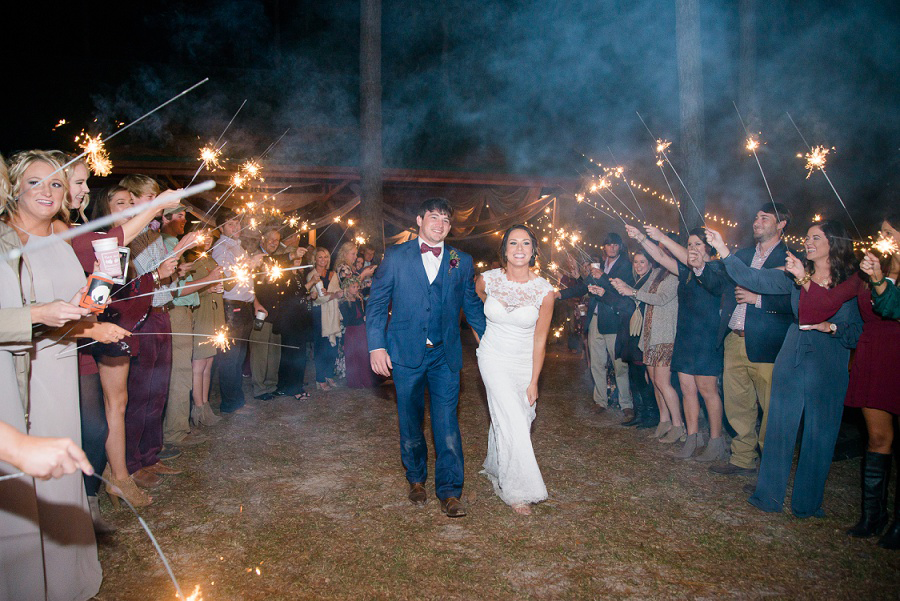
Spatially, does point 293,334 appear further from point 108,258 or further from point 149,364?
point 108,258

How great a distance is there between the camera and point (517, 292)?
428 centimetres

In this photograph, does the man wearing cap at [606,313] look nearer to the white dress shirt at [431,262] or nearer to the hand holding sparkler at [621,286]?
the hand holding sparkler at [621,286]

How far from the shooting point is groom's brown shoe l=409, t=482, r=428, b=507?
421 centimetres

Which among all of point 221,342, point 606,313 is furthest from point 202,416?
point 606,313

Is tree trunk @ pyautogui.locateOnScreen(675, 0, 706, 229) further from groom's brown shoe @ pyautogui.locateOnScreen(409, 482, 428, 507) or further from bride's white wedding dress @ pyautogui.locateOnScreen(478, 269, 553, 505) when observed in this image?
groom's brown shoe @ pyautogui.locateOnScreen(409, 482, 428, 507)

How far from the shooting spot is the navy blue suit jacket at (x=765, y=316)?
450 cm

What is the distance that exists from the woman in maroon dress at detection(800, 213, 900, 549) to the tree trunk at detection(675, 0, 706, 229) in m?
3.82

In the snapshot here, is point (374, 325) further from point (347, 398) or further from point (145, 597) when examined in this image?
point (347, 398)

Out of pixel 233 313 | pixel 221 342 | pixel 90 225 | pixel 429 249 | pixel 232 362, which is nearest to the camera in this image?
pixel 90 225

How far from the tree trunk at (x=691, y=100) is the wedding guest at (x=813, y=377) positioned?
145 inches

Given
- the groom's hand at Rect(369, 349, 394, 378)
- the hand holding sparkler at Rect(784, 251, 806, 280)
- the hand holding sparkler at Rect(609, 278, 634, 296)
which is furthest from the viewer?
the hand holding sparkler at Rect(609, 278, 634, 296)

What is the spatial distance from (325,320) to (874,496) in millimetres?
6797

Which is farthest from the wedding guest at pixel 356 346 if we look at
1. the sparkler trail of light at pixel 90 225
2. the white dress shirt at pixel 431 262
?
the sparkler trail of light at pixel 90 225

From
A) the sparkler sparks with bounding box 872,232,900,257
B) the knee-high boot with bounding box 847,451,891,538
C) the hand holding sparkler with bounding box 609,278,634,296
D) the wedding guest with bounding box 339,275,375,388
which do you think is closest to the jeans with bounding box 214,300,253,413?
the wedding guest with bounding box 339,275,375,388
